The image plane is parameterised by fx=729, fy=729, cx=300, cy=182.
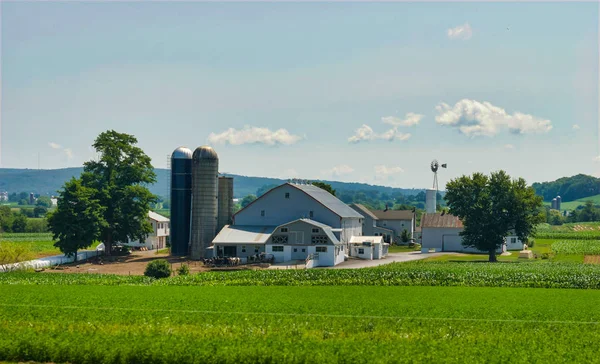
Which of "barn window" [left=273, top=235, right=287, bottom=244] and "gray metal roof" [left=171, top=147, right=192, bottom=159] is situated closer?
"barn window" [left=273, top=235, right=287, bottom=244]

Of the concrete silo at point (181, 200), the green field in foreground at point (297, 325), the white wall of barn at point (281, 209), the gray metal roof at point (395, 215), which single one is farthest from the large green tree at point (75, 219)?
the gray metal roof at point (395, 215)

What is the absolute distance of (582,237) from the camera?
11206cm

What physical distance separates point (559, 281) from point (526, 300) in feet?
34.1

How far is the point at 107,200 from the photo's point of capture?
73250mm

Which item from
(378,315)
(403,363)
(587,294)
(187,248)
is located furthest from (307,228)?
(403,363)

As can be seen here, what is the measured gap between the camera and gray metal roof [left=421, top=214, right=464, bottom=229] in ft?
285

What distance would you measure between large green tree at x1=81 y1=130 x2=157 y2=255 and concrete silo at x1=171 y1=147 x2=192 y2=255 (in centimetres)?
242

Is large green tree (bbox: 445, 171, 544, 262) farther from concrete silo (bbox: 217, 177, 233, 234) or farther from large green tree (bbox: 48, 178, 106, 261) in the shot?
large green tree (bbox: 48, 178, 106, 261)

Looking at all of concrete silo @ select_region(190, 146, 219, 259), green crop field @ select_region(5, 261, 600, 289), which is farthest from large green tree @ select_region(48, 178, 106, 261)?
green crop field @ select_region(5, 261, 600, 289)

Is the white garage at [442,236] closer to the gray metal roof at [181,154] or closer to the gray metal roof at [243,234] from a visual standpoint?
the gray metal roof at [243,234]

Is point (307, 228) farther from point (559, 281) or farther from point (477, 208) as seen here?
point (559, 281)

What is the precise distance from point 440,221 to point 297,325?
60.4m

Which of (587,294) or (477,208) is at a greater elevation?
(477,208)

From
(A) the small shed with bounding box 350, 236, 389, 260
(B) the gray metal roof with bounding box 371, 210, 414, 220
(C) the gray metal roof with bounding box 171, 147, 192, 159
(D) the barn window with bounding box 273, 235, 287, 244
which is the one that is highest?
(C) the gray metal roof with bounding box 171, 147, 192, 159
